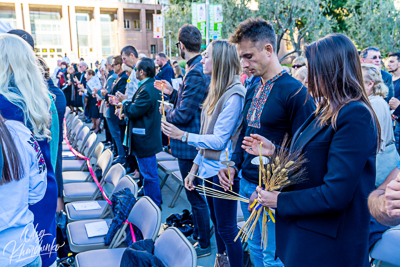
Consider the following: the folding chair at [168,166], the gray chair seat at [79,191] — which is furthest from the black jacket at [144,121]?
the gray chair seat at [79,191]

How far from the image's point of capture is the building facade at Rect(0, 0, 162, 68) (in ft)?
112

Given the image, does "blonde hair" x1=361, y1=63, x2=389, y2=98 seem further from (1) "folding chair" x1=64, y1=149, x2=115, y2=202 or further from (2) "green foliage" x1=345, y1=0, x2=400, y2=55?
(2) "green foliage" x1=345, y1=0, x2=400, y2=55

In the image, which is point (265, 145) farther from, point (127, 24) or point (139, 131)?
point (127, 24)

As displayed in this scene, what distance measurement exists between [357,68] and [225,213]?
4.47ft

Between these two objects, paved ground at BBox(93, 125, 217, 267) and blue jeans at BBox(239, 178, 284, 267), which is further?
paved ground at BBox(93, 125, 217, 267)

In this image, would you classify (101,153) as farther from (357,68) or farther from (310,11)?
(310,11)

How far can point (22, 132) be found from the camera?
1.42 m

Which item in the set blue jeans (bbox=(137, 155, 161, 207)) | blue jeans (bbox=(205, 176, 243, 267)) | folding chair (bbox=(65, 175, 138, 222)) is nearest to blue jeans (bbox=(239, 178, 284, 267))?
blue jeans (bbox=(205, 176, 243, 267))

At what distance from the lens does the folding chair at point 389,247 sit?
1.92 meters

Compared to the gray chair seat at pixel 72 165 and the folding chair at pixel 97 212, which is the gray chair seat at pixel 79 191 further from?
the gray chair seat at pixel 72 165

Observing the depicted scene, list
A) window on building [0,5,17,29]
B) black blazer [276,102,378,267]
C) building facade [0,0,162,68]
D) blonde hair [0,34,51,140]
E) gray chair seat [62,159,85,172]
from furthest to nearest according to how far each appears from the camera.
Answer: building facade [0,0,162,68] → window on building [0,5,17,29] → gray chair seat [62,159,85,172] → blonde hair [0,34,51,140] → black blazer [276,102,378,267]


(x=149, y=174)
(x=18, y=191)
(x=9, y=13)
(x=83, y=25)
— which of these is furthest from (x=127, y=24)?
(x=18, y=191)

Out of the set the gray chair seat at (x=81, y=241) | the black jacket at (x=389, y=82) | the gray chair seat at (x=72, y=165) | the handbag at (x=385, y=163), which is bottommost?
the gray chair seat at (x=72, y=165)

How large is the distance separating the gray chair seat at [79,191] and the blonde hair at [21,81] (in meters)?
2.02
